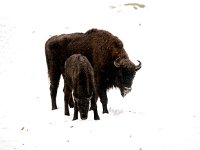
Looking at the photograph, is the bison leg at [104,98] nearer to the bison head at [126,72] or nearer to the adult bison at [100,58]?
the adult bison at [100,58]

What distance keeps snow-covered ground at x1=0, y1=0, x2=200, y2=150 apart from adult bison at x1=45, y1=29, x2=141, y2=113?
2.45ft

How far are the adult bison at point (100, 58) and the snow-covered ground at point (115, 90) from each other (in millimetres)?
746

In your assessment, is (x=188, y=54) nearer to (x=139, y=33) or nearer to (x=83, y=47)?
(x=139, y=33)

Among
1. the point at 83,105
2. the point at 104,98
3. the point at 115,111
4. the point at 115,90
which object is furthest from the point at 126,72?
the point at 115,90

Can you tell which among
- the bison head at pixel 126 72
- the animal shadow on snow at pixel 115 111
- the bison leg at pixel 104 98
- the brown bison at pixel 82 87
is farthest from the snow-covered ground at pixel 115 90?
the bison head at pixel 126 72

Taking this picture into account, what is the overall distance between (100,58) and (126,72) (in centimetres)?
100

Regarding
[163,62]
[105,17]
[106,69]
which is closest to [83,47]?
[106,69]

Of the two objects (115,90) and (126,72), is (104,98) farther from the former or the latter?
(115,90)

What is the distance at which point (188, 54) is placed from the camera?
2045cm

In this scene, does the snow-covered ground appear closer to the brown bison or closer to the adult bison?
the brown bison

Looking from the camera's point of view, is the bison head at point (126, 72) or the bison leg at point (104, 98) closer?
the bison head at point (126, 72)

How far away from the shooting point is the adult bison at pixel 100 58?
1212cm

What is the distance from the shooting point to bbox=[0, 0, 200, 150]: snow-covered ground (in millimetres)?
9734

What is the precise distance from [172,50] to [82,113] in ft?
35.2
